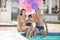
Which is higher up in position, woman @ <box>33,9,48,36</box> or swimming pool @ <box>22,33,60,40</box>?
woman @ <box>33,9,48,36</box>

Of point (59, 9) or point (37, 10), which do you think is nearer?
point (37, 10)

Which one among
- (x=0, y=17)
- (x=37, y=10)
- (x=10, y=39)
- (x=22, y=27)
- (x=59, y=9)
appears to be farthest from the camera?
(x=59, y=9)

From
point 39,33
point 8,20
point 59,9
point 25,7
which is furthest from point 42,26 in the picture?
point 59,9

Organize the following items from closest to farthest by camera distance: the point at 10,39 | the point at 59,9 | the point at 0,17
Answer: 1. the point at 10,39
2. the point at 0,17
3. the point at 59,9

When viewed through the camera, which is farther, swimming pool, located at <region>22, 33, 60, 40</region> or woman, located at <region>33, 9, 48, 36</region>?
swimming pool, located at <region>22, 33, 60, 40</region>

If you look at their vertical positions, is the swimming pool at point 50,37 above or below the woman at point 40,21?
below

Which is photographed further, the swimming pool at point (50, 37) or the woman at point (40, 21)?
the swimming pool at point (50, 37)

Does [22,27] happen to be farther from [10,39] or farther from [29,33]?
[10,39]

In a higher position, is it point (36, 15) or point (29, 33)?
point (36, 15)

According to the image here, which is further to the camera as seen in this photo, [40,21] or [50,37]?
[50,37]

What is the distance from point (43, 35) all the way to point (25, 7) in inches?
57.0

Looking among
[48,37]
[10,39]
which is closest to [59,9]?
[48,37]

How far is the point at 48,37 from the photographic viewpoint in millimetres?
9531

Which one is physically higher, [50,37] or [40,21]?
[40,21]
